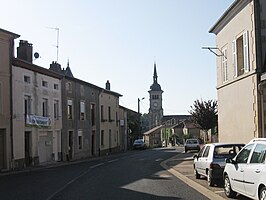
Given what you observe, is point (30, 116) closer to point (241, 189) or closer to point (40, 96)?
point (40, 96)

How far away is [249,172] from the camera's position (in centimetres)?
1106

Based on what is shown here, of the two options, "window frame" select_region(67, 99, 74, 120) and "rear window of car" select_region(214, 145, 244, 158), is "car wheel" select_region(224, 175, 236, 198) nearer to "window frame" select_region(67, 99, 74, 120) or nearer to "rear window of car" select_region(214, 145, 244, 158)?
"rear window of car" select_region(214, 145, 244, 158)

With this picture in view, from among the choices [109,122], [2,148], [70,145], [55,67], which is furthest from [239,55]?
[109,122]

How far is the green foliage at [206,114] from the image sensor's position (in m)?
43.2

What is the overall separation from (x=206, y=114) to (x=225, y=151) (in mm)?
27265

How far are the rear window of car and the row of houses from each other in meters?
16.3

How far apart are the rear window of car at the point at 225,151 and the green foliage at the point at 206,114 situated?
27.0 m

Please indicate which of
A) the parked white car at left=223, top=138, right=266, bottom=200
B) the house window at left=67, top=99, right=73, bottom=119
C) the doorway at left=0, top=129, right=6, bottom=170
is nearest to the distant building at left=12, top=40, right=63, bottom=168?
the doorway at left=0, top=129, right=6, bottom=170

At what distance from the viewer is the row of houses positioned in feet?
95.6

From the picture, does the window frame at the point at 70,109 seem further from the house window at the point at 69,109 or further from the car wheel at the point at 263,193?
the car wheel at the point at 263,193

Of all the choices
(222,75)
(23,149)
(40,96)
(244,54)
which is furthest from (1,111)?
(244,54)

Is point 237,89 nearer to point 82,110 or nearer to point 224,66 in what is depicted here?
point 224,66

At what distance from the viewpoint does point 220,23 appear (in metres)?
25.5

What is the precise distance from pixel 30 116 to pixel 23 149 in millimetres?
2509
